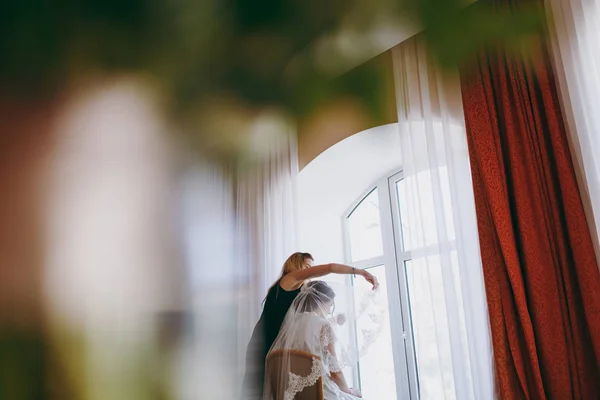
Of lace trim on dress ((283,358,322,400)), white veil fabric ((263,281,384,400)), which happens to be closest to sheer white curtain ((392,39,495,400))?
white veil fabric ((263,281,384,400))

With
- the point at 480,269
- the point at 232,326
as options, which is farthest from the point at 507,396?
the point at 232,326

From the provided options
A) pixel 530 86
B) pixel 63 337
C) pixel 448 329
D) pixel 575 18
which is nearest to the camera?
pixel 63 337

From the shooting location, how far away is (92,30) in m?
0.26

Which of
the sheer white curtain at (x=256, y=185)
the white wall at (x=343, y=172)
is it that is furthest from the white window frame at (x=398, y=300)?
the sheer white curtain at (x=256, y=185)

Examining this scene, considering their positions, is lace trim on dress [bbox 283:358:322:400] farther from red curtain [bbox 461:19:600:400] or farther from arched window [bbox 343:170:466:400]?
red curtain [bbox 461:19:600:400]

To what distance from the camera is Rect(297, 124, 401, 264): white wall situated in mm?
375

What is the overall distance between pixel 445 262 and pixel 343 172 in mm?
2270

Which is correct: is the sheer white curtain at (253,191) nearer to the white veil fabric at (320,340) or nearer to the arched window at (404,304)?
the white veil fabric at (320,340)

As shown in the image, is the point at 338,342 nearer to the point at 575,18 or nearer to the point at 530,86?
→ the point at 530,86

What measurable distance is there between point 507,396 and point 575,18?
1758 mm

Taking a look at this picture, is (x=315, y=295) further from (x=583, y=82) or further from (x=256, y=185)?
(x=256, y=185)

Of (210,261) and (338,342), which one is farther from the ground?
(210,261)

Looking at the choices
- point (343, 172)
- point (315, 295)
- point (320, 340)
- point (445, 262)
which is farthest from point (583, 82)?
point (343, 172)

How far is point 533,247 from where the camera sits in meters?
2.35
